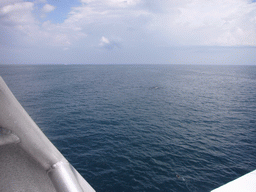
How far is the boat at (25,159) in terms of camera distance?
2.90 m

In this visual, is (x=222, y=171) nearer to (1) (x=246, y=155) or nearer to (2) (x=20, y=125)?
(1) (x=246, y=155)

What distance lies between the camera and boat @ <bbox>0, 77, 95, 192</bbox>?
290 centimetres

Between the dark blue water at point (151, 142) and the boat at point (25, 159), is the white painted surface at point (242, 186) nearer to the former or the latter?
the boat at point (25, 159)

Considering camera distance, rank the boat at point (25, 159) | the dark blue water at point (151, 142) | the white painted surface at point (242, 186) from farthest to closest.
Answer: the dark blue water at point (151, 142), the white painted surface at point (242, 186), the boat at point (25, 159)

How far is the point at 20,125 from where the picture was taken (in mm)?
3072

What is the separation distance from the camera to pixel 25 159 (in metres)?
3.14

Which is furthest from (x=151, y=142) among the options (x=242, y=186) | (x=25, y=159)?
(x=25, y=159)

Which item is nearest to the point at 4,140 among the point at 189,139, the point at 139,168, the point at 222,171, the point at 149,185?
the point at 149,185

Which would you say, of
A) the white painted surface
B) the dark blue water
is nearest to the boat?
the white painted surface

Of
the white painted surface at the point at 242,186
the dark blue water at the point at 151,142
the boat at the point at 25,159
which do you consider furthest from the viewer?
the dark blue water at the point at 151,142

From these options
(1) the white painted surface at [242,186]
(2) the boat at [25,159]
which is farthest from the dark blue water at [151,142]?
(2) the boat at [25,159]

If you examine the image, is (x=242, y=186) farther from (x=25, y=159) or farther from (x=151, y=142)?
(x=151, y=142)

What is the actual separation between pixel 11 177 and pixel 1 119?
1.24 m

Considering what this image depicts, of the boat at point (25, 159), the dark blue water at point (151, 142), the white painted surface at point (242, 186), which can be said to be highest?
the boat at point (25, 159)
